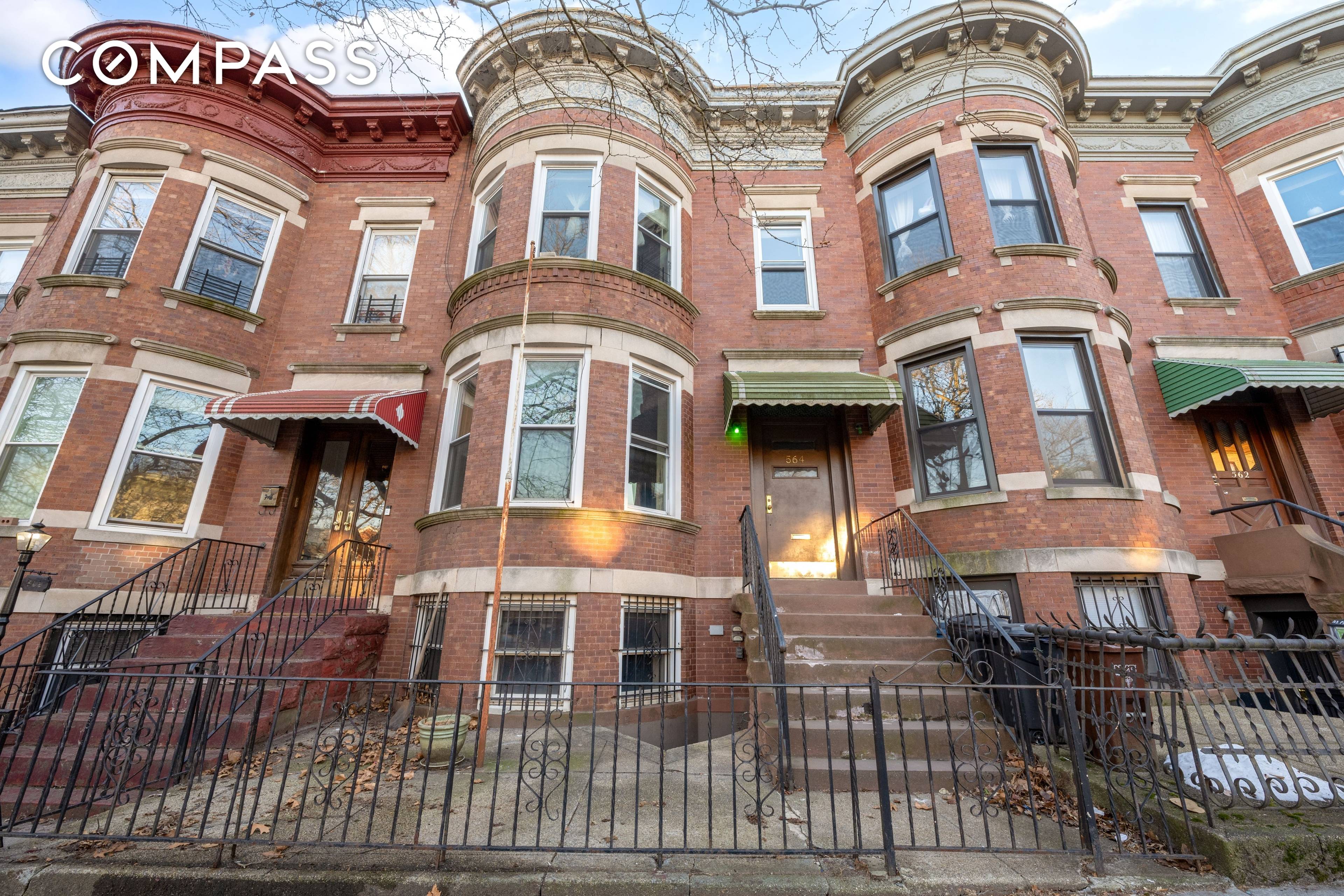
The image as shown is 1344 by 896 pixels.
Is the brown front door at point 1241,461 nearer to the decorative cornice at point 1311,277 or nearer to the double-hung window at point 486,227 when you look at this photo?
the decorative cornice at point 1311,277

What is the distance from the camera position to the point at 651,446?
797 cm

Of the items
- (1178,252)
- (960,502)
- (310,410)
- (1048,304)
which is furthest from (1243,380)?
(310,410)

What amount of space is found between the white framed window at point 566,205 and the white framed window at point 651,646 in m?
4.99

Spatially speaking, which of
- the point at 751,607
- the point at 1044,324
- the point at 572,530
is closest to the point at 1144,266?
the point at 1044,324

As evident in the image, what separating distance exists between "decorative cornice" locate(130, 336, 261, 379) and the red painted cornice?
4051 millimetres

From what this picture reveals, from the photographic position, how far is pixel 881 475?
8.39 meters

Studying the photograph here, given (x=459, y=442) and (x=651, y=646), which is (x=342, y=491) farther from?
(x=651, y=646)

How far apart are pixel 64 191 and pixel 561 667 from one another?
13608mm

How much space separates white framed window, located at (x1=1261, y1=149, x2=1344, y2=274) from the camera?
9.45 meters

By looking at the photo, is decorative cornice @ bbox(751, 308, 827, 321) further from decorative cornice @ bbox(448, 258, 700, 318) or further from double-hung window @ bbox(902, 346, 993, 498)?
double-hung window @ bbox(902, 346, 993, 498)

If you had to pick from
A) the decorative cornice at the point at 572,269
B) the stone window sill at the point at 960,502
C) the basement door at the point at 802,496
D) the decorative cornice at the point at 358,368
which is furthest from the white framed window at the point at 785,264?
the decorative cornice at the point at 358,368

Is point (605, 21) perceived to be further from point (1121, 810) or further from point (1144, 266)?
point (1121, 810)

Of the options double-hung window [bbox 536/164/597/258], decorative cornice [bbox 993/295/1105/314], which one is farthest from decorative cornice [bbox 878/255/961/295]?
double-hung window [bbox 536/164/597/258]

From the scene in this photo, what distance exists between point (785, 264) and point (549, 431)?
5332mm
